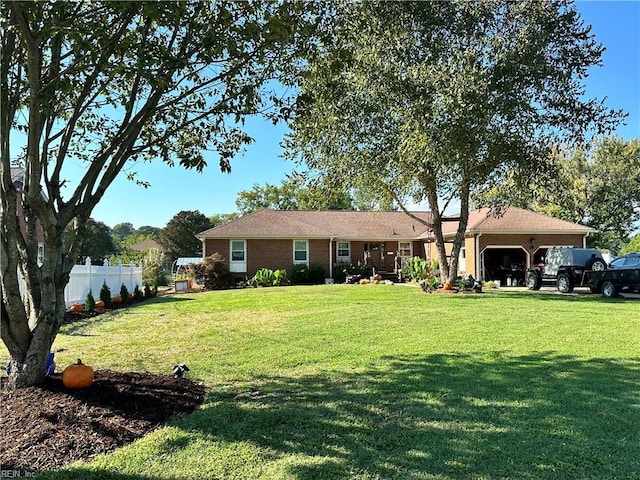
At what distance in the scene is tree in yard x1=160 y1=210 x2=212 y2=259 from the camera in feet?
150

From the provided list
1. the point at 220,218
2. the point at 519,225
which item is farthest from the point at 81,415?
the point at 220,218

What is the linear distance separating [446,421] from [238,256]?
2313 cm

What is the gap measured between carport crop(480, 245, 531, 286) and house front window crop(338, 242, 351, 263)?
315 inches

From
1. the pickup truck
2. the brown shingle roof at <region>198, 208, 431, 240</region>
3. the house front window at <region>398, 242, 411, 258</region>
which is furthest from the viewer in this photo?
the house front window at <region>398, 242, 411, 258</region>

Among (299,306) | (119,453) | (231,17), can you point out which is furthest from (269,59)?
(299,306)

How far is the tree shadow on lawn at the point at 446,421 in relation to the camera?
3.45 metres

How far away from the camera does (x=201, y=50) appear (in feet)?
16.7

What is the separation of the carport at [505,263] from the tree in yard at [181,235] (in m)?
29.2

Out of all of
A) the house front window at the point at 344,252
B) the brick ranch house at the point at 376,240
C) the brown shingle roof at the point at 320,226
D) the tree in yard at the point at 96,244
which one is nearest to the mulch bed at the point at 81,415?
the brick ranch house at the point at 376,240

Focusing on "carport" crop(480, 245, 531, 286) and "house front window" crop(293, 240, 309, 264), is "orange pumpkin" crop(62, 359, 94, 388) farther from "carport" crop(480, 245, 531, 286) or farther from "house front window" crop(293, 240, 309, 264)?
"house front window" crop(293, 240, 309, 264)

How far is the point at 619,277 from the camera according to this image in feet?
53.5

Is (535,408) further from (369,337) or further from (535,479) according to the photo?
(369,337)

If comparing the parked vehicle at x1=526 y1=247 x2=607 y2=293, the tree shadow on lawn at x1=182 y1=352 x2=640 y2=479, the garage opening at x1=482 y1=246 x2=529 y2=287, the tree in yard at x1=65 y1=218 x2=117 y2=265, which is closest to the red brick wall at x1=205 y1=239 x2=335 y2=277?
the garage opening at x1=482 y1=246 x2=529 y2=287

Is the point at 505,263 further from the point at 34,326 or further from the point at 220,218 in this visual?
the point at 220,218
